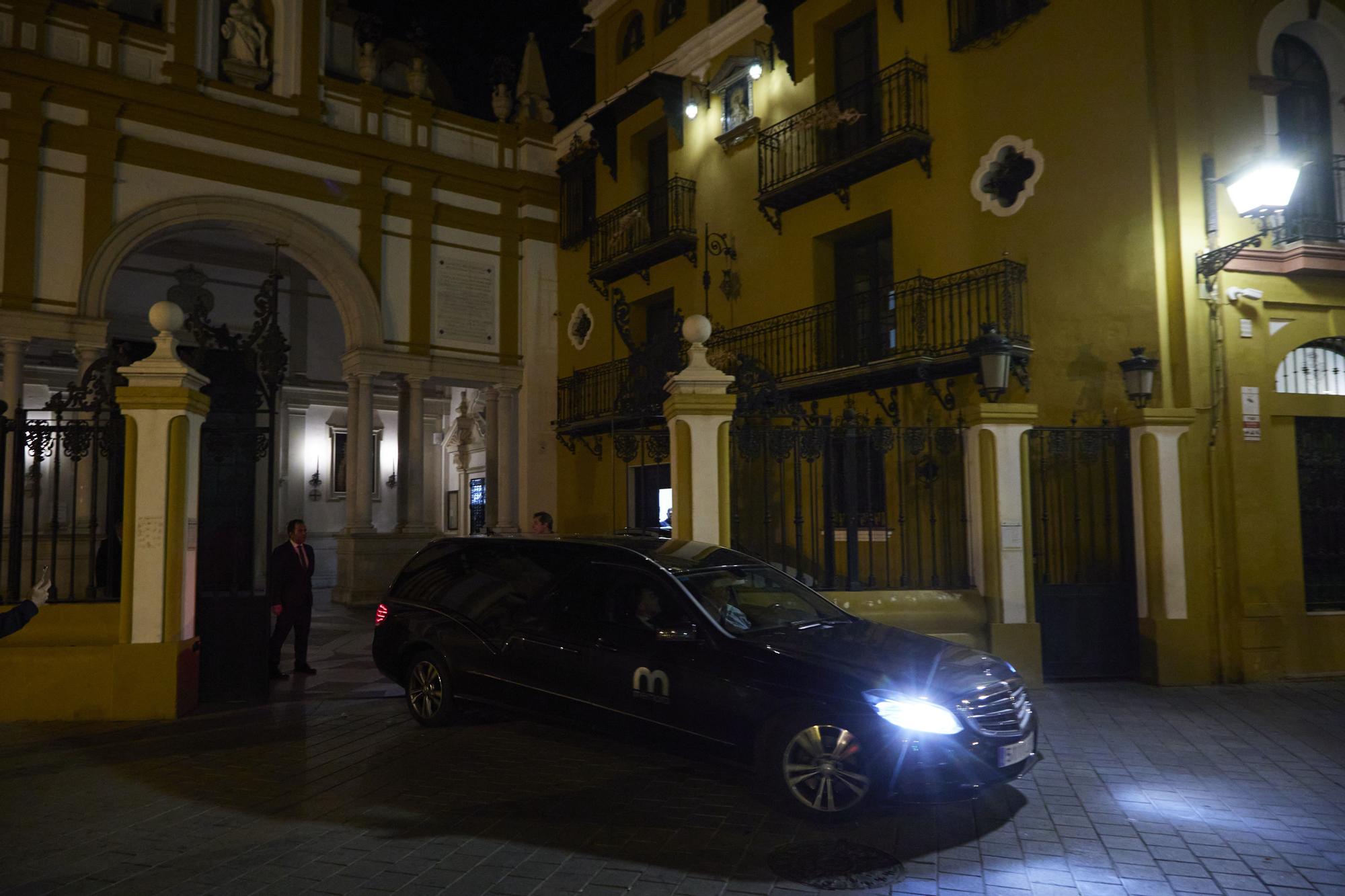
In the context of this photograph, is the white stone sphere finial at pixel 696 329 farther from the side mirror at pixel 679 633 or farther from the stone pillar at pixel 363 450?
the stone pillar at pixel 363 450

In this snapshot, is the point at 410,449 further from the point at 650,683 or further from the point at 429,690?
the point at 650,683

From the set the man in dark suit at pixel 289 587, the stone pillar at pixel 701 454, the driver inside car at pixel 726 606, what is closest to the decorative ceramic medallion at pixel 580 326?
the man in dark suit at pixel 289 587

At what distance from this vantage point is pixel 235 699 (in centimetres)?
821

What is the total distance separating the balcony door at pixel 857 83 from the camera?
41.7 ft

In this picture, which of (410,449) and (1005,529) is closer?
(1005,529)

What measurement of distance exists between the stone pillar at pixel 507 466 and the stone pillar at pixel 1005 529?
11.6 meters

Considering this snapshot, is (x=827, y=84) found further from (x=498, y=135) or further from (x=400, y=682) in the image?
(x=400, y=682)

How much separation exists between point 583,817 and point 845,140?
10.8 metres

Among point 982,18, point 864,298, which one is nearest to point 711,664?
point 864,298

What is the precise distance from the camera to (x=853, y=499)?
332 inches

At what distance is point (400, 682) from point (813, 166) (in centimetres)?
905

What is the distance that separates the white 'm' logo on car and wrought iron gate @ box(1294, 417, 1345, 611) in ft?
25.0

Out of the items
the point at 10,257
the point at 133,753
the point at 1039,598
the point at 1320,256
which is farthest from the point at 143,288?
the point at 1320,256

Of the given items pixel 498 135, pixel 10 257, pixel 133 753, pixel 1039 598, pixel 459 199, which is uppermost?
pixel 498 135
